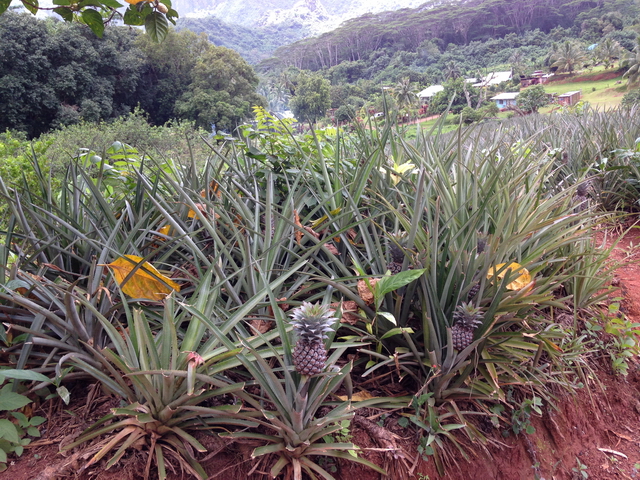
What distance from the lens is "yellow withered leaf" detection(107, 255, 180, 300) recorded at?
1296 mm

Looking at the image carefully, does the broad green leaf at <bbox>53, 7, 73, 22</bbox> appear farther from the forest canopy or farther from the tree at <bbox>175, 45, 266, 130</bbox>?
the tree at <bbox>175, 45, 266, 130</bbox>

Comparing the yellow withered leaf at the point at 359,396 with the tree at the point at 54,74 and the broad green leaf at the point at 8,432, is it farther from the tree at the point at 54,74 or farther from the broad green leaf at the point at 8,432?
→ the tree at the point at 54,74

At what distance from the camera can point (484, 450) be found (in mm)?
1251

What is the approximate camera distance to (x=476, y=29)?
6956 cm

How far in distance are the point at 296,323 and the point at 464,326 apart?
632mm

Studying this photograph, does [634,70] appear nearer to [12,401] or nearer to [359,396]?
[359,396]

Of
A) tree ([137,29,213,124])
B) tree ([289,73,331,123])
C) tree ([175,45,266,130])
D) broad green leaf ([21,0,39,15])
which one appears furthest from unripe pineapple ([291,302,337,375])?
tree ([289,73,331,123])

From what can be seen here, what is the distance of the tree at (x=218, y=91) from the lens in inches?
1451

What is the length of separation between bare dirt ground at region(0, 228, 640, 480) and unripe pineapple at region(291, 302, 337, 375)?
1.11 ft

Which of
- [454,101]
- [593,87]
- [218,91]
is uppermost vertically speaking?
[454,101]

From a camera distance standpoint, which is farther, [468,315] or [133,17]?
[133,17]

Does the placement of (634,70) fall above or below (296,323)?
below

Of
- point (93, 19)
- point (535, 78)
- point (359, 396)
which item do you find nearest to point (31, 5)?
point (93, 19)

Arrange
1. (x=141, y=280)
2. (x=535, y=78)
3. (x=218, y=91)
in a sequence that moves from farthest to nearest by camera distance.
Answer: (x=535, y=78)
(x=218, y=91)
(x=141, y=280)
